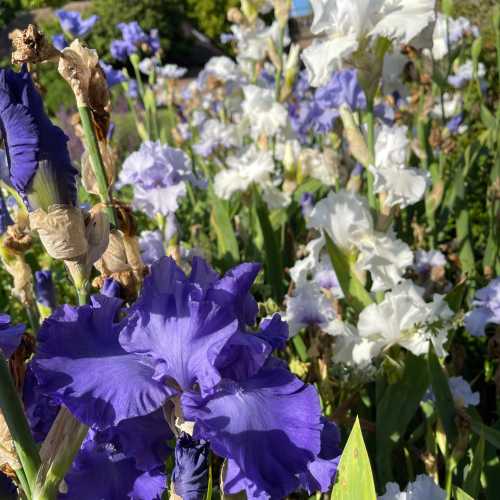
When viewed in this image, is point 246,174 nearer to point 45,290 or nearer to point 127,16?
point 45,290

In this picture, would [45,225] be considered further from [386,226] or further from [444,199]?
[444,199]

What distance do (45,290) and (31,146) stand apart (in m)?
0.57

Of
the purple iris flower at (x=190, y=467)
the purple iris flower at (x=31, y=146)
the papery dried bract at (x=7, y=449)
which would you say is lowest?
the purple iris flower at (x=190, y=467)

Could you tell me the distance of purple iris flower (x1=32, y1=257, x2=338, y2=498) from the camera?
18.2 inches

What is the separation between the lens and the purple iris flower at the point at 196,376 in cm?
46

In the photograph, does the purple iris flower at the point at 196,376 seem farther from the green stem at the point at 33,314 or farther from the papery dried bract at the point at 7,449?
the green stem at the point at 33,314

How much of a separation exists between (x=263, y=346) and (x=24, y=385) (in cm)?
23

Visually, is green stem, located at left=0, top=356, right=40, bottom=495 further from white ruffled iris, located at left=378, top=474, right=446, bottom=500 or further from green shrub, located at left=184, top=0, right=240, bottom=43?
green shrub, located at left=184, top=0, right=240, bottom=43

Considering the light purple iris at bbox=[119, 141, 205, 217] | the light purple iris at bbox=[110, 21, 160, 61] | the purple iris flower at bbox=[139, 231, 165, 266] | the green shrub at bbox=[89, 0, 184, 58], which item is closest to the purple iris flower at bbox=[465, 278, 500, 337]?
the purple iris flower at bbox=[139, 231, 165, 266]

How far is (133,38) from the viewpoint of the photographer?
309 cm

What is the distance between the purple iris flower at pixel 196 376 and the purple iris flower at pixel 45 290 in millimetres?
548

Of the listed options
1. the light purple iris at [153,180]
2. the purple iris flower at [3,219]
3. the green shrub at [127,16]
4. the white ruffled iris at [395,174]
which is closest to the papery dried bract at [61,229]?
the purple iris flower at [3,219]

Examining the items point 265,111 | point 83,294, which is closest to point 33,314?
point 83,294

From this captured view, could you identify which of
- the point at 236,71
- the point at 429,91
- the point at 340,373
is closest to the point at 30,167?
the point at 340,373
